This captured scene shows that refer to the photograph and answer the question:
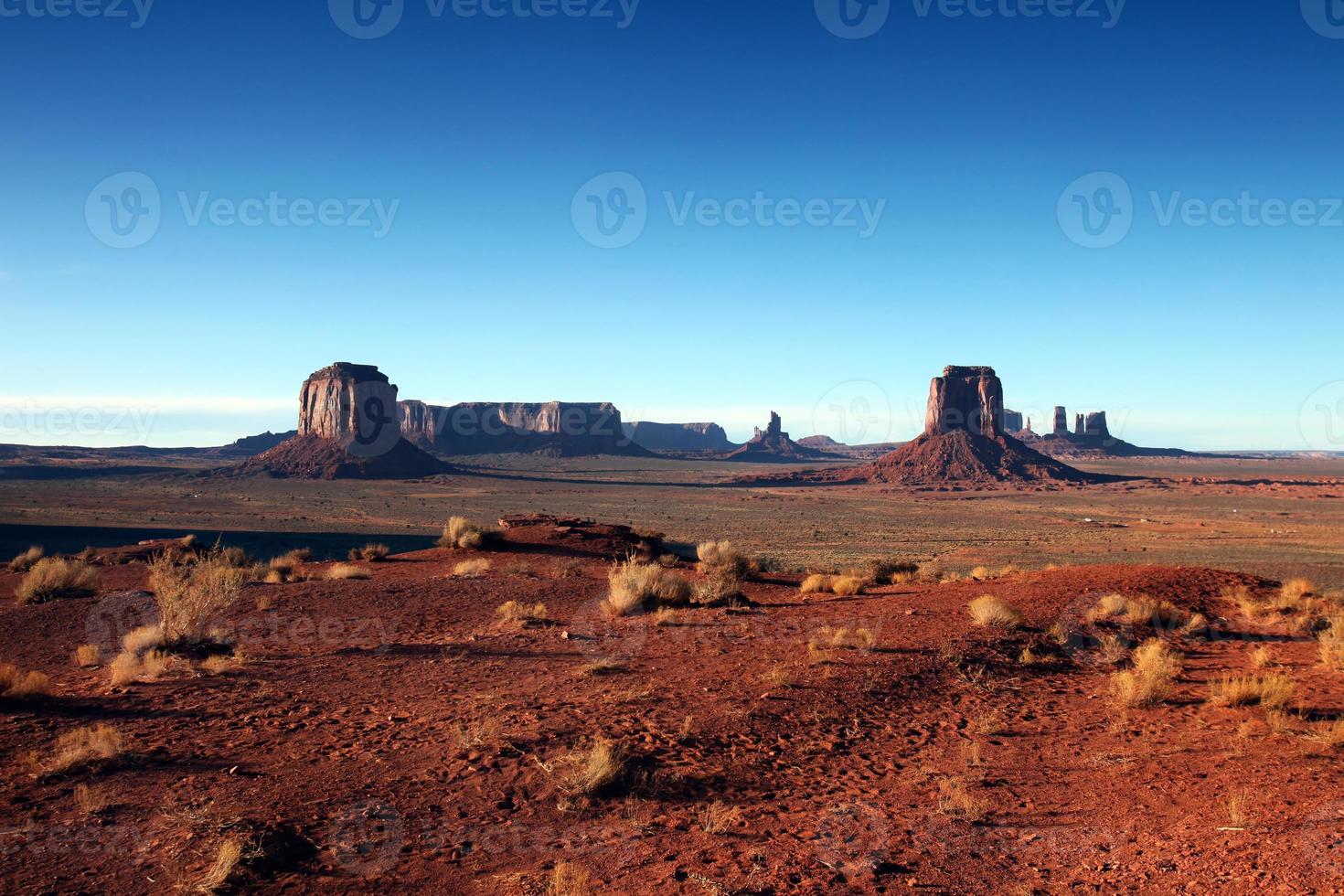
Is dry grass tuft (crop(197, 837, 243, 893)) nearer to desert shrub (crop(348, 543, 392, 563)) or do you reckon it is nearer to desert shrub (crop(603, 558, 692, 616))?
desert shrub (crop(603, 558, 692, 616))

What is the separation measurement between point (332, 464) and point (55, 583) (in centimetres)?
8422

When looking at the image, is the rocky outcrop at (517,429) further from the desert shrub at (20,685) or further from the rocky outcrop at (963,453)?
the desert shrub at (20,685)

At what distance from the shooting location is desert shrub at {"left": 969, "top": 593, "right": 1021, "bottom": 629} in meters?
12.2

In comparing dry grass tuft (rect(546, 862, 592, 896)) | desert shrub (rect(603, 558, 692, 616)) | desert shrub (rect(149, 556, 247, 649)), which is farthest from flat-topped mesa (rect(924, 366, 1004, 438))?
dry grass tuft (rect(546, 862, 592, 896))

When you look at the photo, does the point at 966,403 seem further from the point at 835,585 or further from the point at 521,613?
the point at 521,613

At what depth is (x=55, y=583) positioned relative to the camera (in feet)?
52.1

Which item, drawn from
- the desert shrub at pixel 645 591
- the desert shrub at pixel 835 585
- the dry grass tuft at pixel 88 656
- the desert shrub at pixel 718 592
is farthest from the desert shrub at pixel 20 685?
the desert shrub at pixel 835 585

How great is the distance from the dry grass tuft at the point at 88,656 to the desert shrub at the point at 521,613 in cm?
582

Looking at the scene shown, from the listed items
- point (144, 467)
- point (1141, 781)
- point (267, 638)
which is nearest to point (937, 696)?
point (1141, 781)

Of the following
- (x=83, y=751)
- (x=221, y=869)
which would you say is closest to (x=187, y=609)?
(x=83, y=751)

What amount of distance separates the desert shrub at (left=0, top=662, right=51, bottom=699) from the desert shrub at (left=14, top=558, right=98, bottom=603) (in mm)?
8998

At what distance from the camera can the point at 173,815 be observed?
5688 millimetres

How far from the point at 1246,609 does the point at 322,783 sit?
1531 cm

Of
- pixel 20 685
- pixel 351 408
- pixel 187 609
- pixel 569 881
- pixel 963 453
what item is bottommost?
pixel 569 881
